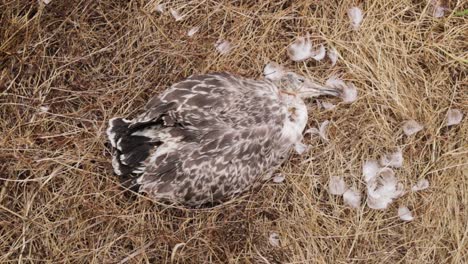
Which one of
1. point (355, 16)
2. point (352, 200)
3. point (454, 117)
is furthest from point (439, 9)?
point (352, 200)

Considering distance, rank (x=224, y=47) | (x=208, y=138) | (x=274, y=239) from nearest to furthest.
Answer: (x=208, y=138), (x=274, y=239), (x=224, y=47)

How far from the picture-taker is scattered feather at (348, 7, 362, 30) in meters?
3.27

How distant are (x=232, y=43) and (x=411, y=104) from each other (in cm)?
94

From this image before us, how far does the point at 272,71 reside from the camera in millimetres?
3209

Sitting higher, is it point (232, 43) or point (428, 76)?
point (232, 43)

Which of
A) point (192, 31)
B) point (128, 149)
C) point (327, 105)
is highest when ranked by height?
point (192, 31)

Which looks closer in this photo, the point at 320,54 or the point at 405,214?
the point at 405,214

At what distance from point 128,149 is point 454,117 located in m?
1.60

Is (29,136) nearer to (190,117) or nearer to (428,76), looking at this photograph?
(190,117)

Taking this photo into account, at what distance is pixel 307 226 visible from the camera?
3121mm

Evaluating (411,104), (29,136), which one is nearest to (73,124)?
(29,136)

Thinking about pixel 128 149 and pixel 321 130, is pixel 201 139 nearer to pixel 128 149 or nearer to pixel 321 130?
pixel 128 149

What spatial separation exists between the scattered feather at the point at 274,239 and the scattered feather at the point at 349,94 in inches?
29.3

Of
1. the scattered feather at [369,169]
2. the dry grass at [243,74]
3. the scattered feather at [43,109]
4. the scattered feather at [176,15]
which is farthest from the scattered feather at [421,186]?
the scattered feather at [43,109]
